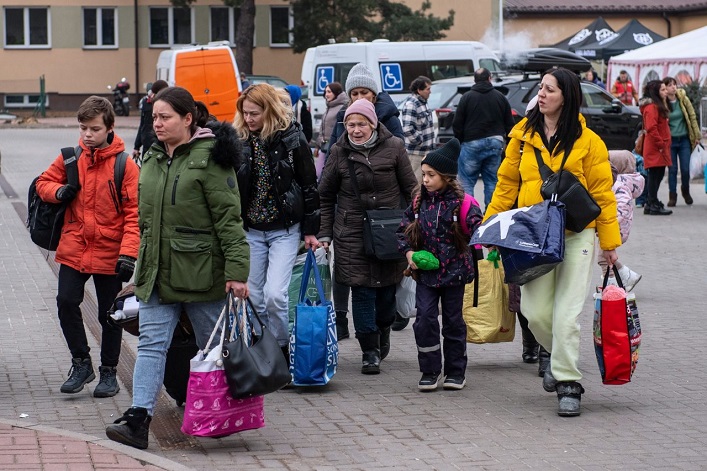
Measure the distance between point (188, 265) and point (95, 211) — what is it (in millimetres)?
1159

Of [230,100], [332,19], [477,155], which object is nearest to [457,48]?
[230,100]

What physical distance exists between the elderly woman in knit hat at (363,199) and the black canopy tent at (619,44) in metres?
32.3

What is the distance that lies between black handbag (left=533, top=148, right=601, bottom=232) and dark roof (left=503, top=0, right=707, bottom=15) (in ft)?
153

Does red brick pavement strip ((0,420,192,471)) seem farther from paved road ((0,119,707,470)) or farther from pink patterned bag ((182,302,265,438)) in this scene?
pink patterned bag ((182,302,265,438))

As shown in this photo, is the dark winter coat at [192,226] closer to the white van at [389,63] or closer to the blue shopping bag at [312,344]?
the blue shopping bag at [312,344]

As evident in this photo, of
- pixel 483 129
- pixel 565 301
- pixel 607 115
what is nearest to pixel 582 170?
pixel 565 301

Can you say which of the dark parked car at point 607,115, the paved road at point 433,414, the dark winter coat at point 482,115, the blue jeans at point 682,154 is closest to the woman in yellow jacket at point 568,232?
the paved road at point 433,414

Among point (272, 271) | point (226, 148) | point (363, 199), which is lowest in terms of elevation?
point (272, 271)

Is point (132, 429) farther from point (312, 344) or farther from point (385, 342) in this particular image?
point (385, 342)

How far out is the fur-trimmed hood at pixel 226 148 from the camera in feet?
19.2

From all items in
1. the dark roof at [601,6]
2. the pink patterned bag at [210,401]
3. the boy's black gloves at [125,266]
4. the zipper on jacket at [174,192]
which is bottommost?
the pink patterned bag at [210,401]

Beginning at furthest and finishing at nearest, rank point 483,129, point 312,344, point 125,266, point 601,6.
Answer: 1. point 601,6
2. point 483,129
3. point 312,344
4. point 125,266

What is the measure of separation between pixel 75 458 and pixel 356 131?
9.54 feet

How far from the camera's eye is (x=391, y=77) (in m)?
25.7
